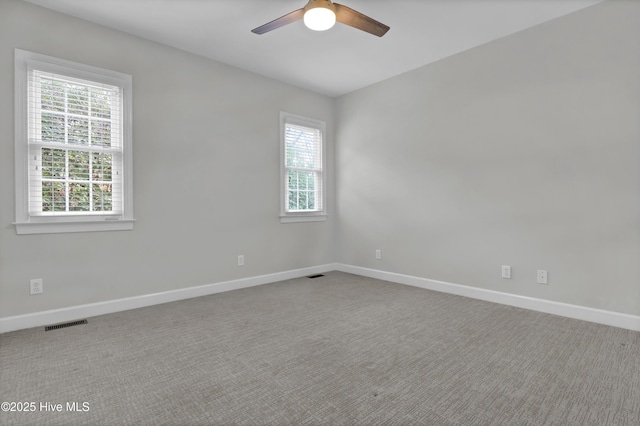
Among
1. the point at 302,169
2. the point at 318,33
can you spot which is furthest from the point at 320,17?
the point at 302,169

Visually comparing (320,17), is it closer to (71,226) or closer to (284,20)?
(284,20)

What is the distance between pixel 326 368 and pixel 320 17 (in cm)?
245

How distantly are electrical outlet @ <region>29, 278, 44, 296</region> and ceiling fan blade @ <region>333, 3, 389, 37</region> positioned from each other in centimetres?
332

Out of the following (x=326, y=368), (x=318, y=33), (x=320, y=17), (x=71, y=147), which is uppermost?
(x=318, y=33)

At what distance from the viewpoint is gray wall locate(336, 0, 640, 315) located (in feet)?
8.98

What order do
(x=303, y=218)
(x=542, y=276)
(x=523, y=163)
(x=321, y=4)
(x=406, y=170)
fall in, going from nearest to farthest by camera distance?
(x=321, y=4)
(x=542, y=276)
(x=523, y=163)
(x=406, y=170)
(x=303, y=218)

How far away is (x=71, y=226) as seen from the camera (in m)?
2.94

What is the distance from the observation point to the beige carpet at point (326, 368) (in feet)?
5.31

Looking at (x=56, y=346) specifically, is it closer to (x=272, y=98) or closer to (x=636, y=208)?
(x=272, y=98)

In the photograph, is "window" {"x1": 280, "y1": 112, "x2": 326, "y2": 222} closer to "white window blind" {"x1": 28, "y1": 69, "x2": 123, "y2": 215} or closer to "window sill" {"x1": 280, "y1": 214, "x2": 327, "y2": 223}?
"window sill" {"x1": 280, "y1": 214, "x2": 327, "y2": 223}

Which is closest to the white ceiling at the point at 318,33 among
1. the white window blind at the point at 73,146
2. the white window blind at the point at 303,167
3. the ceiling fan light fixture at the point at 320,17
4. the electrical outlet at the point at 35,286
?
the ceiling fan light fixture at the point at 320,17

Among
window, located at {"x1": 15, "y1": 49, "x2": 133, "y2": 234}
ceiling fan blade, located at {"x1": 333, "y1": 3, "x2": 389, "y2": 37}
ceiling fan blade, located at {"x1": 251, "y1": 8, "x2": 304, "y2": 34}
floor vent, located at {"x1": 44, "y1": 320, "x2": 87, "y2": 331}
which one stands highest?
ceiling fan blade, located at {"x1": 251, "y1": 8, "x2": 304, "y2": 34}

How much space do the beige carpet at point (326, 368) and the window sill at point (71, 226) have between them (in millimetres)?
823

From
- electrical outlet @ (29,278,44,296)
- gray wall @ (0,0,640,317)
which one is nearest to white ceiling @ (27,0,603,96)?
gray wall @ (0,0,640,317)
